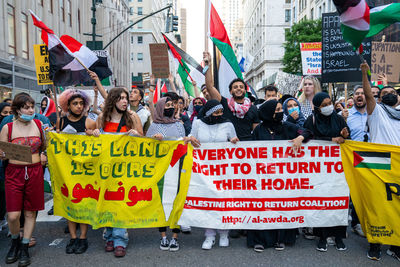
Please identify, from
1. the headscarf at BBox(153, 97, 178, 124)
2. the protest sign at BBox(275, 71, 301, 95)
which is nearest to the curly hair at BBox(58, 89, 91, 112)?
the headscarf at BBox(153, 97, 178, 124)

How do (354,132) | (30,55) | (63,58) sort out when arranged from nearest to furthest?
(354,132) → (63,58) → (30,55)

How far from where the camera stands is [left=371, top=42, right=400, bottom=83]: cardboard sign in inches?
331

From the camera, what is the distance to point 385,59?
8.43 metres

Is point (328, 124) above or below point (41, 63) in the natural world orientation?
below

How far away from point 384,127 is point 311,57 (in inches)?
311

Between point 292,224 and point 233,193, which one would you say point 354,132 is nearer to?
point 292,224

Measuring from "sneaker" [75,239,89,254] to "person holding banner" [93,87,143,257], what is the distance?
253mm

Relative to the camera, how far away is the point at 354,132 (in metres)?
5.21

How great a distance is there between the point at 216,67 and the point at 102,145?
2289 mm

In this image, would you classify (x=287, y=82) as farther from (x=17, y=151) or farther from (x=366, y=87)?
(x=17, y=151)

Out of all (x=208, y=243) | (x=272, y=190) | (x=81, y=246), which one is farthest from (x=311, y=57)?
(x=81, y=246)

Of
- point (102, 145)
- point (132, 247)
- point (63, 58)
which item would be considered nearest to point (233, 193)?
point (132, 247)

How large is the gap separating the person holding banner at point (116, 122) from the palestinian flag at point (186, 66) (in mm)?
3333

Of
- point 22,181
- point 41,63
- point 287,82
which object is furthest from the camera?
point 287,82
